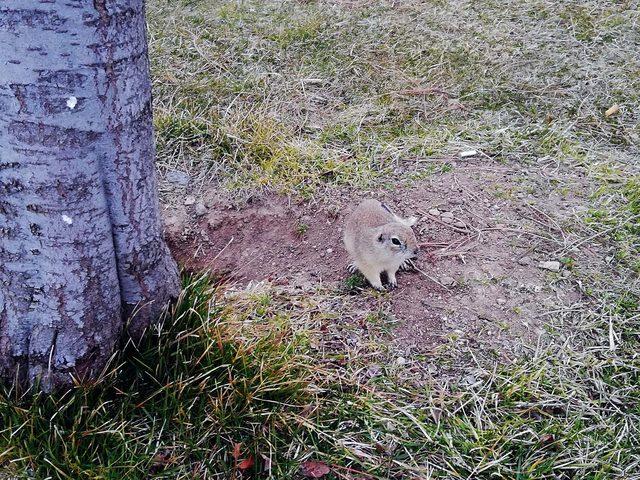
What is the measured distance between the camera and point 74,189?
2.09m

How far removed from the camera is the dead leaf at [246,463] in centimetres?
235

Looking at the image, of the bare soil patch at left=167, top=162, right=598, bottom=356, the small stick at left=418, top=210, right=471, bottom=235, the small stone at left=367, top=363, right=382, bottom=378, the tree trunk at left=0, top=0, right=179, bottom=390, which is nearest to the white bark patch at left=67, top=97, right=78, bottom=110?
the tree trunk at left=0, top=0, right=179, bottom=390

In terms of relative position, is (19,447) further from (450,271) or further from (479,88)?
(479,88)

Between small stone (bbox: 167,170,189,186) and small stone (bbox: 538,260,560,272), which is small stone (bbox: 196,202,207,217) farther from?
small stone (bbox: 538,260,560,272)

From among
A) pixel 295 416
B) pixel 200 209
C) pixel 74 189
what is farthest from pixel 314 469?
pixel 200 209

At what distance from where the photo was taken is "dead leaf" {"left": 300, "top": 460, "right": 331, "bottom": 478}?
7.73 ft

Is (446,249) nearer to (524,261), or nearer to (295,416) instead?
(524,261)

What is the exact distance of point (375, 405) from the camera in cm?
260

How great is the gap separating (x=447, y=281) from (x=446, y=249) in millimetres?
274

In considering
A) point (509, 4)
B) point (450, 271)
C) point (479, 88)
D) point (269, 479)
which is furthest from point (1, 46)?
point (509, 4)

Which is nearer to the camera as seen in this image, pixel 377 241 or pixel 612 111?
pixel 377 241

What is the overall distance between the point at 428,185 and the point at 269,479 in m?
2.30

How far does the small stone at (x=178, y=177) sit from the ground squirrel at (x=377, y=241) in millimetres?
1307

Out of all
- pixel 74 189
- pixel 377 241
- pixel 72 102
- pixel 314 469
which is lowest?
pixel 314 469
